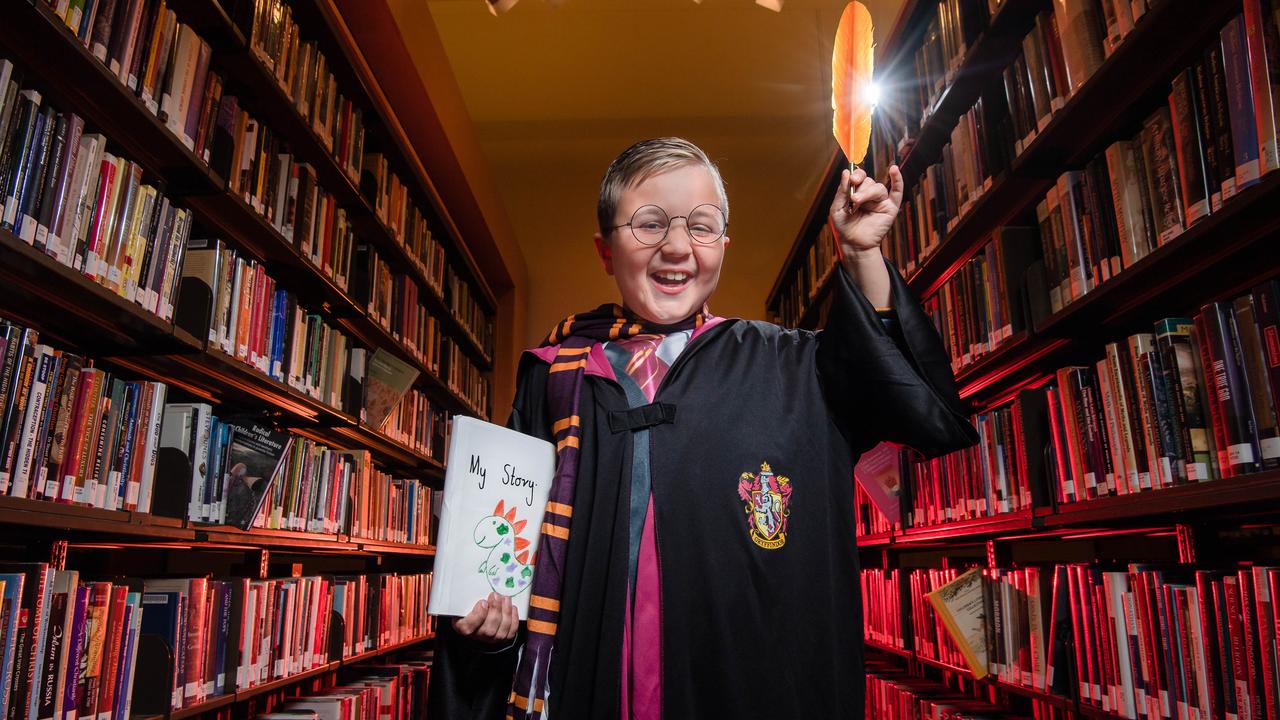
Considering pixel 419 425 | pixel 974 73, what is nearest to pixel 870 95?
pixel 974 73

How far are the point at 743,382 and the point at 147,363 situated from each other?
162cm

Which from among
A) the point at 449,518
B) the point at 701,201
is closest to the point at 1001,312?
the point at 701,201

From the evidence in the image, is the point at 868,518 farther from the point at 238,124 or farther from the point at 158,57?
the point at 158,57

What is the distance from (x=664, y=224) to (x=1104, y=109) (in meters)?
1.33

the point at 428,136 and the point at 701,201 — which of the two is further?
the point at 428,136

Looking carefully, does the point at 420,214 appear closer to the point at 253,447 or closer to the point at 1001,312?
the point at 253,447

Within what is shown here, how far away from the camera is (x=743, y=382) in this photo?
1.05 meters

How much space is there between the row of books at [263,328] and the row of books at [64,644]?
2.09ft

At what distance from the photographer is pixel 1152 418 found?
1.58 metres

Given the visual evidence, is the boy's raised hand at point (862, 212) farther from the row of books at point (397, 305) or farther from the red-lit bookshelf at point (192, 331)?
the row of books at point (397, 305)

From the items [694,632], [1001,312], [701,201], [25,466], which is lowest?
[694,632]

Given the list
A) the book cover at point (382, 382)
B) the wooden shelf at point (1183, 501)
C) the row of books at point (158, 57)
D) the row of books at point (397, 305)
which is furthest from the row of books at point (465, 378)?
the wooden shelf at point (1183, 501)

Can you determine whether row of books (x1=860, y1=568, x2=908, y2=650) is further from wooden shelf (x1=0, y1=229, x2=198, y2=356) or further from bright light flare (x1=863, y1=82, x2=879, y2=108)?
wooden shelf (x1=0, y1=229, x2=198, y2=356)

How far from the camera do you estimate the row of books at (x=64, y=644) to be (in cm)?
138
